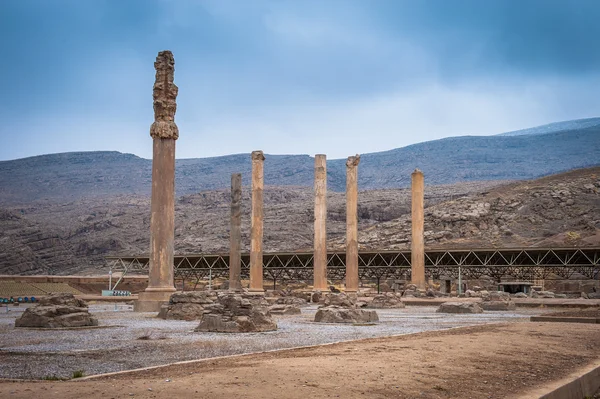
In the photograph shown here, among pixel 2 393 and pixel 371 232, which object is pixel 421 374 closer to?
pixel 2 393

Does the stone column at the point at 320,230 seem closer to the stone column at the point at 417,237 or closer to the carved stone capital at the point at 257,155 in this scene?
the carved stone capital at the point at 257,155

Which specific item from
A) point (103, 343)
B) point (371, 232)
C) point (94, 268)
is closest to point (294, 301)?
point (103, 343)

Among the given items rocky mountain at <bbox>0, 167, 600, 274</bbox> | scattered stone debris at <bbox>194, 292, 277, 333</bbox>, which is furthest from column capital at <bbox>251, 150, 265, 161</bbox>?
rocky mountain at <bbox>0, 167, 600, 274</bbox>

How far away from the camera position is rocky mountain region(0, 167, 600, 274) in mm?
93000

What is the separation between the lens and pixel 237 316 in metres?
17.6

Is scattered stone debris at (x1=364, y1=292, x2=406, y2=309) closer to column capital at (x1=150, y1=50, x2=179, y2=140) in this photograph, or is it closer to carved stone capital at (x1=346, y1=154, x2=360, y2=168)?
carved stone capital at (x1=346, y1=154, x2=360, y2=168)

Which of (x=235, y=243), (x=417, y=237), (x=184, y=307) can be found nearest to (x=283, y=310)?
(x=184, y=307)

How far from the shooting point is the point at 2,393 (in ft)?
21.8

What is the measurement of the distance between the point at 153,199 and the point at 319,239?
18.6 metres

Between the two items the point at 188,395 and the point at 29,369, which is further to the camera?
the point at 29,369

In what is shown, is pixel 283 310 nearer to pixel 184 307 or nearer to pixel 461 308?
pixel 184 307

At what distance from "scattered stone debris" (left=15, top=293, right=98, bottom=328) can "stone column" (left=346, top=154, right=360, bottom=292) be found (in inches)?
1021

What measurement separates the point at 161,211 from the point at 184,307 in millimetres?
5092

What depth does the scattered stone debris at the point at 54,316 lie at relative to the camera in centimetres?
1781
